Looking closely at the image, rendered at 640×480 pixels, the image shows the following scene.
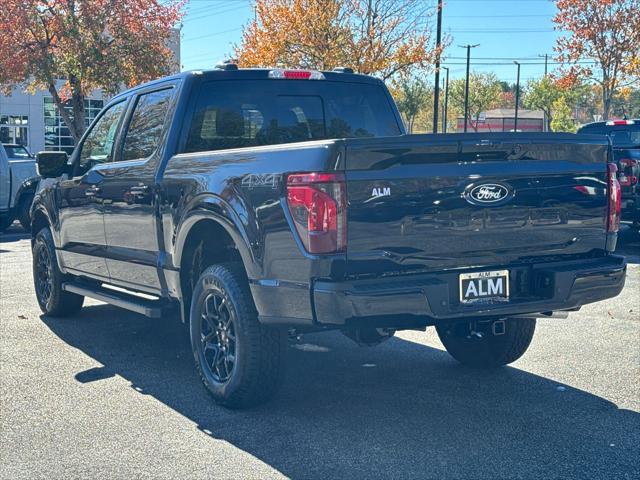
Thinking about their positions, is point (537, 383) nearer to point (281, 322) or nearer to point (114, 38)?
point (281, 322)

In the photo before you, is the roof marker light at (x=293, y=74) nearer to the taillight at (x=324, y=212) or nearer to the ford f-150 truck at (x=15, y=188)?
the taillight at (x=324, y=212)

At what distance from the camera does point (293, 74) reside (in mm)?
6156

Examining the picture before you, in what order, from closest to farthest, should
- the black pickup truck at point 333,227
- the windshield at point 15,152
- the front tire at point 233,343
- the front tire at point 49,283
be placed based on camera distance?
the black pickup truck at point 333,227 → the front tire at point 233,343 → the front tire at point 49,283 → the windshield at point 15,152

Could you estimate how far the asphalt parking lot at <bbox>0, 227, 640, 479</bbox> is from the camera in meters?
4.08

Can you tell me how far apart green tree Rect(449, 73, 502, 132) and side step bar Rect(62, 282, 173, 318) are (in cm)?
8238

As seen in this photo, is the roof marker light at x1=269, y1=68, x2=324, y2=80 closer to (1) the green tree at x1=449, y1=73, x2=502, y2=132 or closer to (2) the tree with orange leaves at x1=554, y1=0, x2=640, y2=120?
(2) the tree with orange leaves at x1=554, y1=0, x2=640, y2=120

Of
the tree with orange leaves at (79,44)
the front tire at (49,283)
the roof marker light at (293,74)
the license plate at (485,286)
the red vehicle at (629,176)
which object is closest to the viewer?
the license plate at (485,286)

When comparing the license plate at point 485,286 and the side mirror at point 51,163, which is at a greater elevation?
the side mirror at point 51,163

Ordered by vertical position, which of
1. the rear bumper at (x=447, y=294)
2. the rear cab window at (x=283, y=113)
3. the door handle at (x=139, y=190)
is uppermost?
the rear cab window at (x=283, y=113)

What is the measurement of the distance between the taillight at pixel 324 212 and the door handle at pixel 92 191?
2863mm

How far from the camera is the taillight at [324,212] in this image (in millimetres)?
4152

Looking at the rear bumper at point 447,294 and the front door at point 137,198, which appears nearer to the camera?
the rear bumper at point 447,294

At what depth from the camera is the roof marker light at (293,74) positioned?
609cm

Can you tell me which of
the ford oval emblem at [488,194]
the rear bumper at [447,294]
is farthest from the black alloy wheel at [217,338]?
the ford oval emblem at [488,194]
